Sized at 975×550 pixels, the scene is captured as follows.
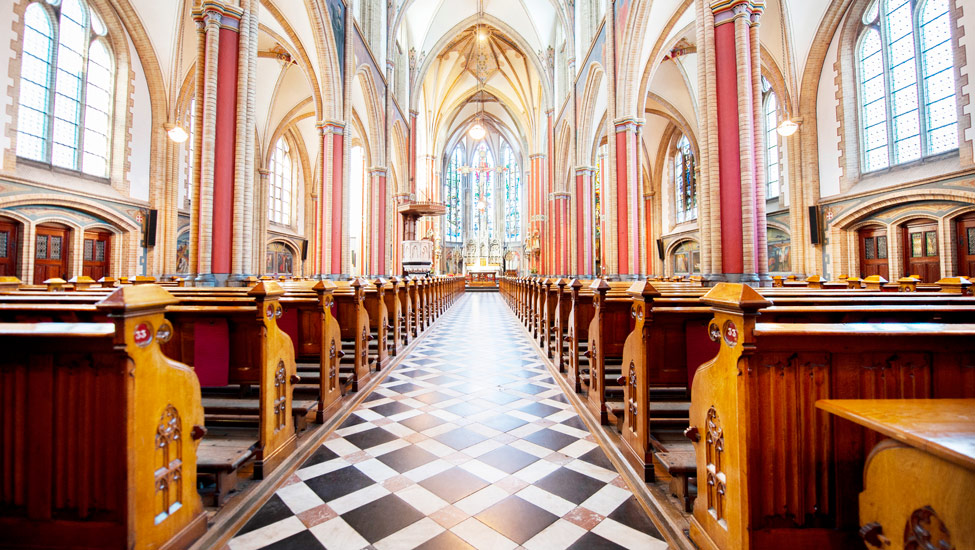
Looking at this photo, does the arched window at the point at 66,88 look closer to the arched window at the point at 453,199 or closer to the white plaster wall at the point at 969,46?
the white plaster wall at the point at 969,46

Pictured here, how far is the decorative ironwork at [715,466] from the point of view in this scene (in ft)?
5.00

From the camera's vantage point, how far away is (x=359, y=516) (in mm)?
1945

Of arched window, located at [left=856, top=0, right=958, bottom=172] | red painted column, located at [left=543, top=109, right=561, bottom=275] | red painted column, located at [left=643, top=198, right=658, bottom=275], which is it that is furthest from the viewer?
red painted column, located at [left=643, top=198, right=658, bottom=275]

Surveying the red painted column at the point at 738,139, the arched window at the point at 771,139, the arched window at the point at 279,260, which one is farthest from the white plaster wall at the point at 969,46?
the arched window at the point at 279,260

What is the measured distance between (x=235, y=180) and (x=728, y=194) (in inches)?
327

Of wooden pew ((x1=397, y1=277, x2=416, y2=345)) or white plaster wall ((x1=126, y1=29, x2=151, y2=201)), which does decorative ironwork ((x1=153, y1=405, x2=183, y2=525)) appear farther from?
white plaster wall ((x1=126, y1=29, x2=151, y2=201))

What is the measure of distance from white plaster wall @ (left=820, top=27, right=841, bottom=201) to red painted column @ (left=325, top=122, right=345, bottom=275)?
13.9 meters

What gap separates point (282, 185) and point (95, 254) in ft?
28.7

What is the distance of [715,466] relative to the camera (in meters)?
1.58

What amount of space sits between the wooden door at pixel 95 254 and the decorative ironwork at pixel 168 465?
13.2 metres

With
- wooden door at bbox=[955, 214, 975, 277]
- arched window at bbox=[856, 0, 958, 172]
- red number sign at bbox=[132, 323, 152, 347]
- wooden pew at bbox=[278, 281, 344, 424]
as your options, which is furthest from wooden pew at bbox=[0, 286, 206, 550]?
arched window at bbox=[856, 0, 958, 172]

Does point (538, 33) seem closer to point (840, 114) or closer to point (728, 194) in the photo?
point (840, 114)

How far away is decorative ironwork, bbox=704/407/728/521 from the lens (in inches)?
60.1

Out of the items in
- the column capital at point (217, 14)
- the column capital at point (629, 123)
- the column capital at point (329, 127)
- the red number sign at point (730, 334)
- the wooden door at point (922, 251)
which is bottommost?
the red number sign at point (730, 334)
